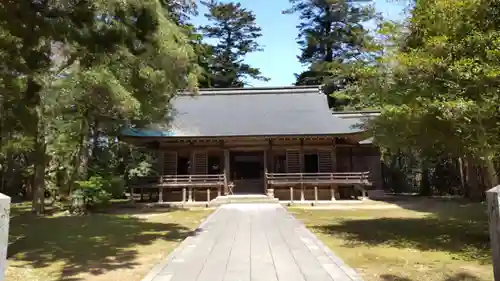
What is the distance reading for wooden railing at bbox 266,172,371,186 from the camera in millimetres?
18609

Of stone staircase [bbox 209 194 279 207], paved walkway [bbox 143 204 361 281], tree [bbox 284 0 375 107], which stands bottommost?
paved walkway [bbox 143 204 361 281]

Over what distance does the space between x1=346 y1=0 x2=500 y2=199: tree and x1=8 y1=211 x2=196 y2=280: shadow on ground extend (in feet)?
17.7

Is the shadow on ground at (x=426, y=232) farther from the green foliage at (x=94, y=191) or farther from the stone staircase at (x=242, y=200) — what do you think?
the green foliage at (x=94, y=191)

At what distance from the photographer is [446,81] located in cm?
698

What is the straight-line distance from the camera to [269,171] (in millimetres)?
20391

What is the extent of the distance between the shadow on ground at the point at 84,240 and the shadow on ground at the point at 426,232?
400cm

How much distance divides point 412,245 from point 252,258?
3.61 m

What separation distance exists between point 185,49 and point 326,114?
1098 centimetres

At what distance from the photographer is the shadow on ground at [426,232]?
7.27 m

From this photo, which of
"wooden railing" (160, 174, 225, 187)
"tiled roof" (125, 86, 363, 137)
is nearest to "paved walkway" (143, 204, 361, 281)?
"wooden railing" (160, 174, 225, 187)

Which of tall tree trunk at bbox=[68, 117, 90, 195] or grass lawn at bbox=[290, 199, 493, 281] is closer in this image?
grass lawn at bbox=[290, 199, 493, 281]

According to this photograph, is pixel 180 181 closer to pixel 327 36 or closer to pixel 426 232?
pixel 426 232

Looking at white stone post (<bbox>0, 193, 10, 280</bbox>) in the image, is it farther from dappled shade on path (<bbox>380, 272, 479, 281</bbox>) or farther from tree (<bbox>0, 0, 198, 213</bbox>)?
dappled shade on path (<bbox>380, 272, 479, 281</bbox>)

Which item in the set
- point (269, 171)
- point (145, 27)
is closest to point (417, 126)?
point (145, 27)
